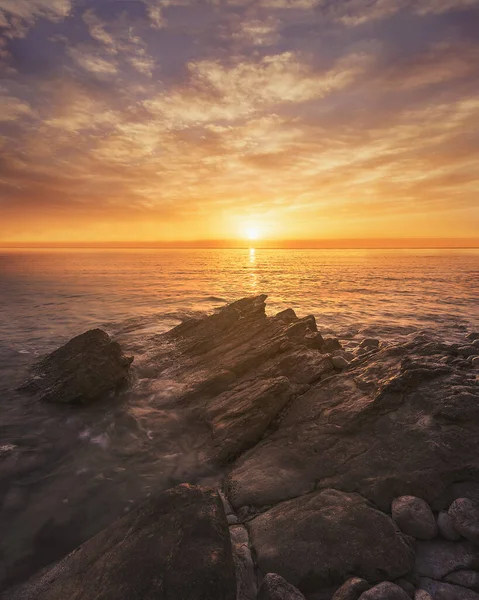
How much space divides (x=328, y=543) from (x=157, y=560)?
8.83 feet

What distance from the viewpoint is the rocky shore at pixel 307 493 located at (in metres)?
4.54

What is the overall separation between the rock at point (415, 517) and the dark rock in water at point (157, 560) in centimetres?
310

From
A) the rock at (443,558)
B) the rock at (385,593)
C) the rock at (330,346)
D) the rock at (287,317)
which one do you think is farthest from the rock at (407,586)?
the rock at (287,317)

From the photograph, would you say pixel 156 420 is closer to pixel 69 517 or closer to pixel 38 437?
pixel 38 437

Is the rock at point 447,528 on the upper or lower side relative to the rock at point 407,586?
upper

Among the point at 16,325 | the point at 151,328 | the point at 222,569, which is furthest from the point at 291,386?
the point at 16,325

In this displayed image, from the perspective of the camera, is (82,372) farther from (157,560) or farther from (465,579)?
(465,579)

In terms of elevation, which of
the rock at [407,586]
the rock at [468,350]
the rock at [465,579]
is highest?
the rock at [468,350]

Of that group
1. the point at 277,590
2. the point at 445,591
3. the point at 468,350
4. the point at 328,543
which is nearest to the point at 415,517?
the point at 445,591

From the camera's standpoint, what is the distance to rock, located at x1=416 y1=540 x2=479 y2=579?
489 cm

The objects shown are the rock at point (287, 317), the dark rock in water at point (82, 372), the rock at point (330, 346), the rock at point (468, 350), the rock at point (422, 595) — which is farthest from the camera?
the rock at point (287, 317)

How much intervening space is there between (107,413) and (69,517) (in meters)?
4.49

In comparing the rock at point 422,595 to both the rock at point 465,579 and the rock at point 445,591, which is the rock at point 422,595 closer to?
the rock at point 445,591

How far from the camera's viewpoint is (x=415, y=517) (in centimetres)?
561
